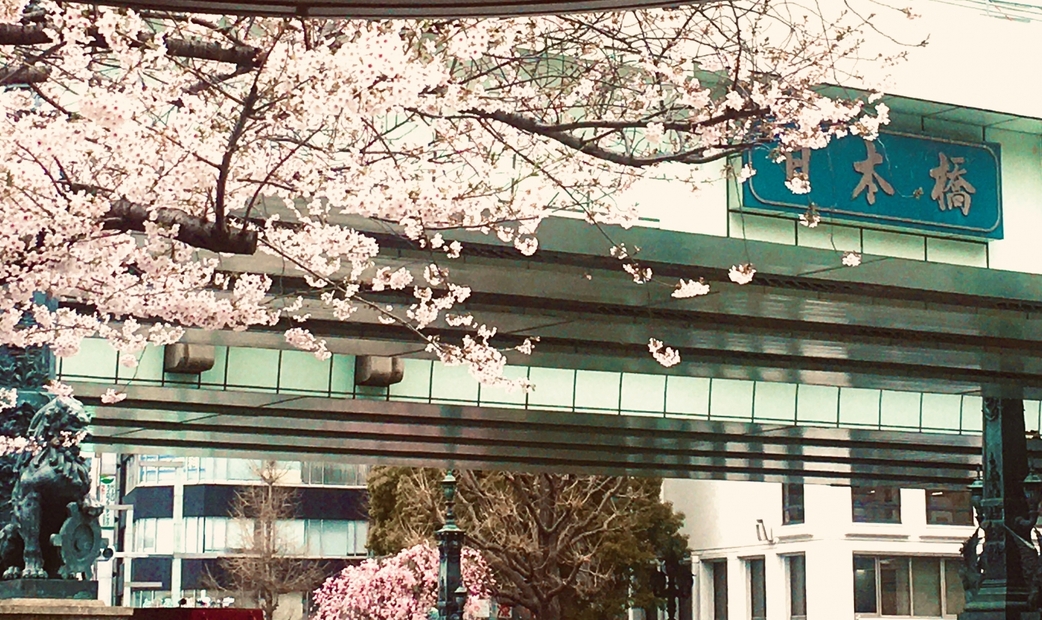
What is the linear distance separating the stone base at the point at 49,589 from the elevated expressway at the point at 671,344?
6222 millimetres

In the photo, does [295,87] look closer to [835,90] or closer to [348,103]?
[348,103]

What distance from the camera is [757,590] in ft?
161

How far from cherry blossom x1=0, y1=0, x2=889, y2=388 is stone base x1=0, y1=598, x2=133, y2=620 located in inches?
60.2

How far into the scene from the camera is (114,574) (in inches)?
2415

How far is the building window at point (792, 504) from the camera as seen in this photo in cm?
4788

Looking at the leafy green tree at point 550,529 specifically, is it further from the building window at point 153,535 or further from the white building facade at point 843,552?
the building window at point 153,535

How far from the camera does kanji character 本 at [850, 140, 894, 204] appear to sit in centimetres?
1617

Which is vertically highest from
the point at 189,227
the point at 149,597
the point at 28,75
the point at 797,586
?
the point at 28,75

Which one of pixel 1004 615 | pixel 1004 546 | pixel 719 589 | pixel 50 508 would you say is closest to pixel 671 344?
pixel 1004 546

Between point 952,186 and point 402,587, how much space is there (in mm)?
32244

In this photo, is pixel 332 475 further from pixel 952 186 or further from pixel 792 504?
pixel 952 186

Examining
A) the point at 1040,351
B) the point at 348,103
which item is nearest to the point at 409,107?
the point at 348,103

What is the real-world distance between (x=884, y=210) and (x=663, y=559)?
2732cm

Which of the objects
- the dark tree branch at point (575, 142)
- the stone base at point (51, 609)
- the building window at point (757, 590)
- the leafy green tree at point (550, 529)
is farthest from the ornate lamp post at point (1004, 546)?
the building window at point (757, 590)
